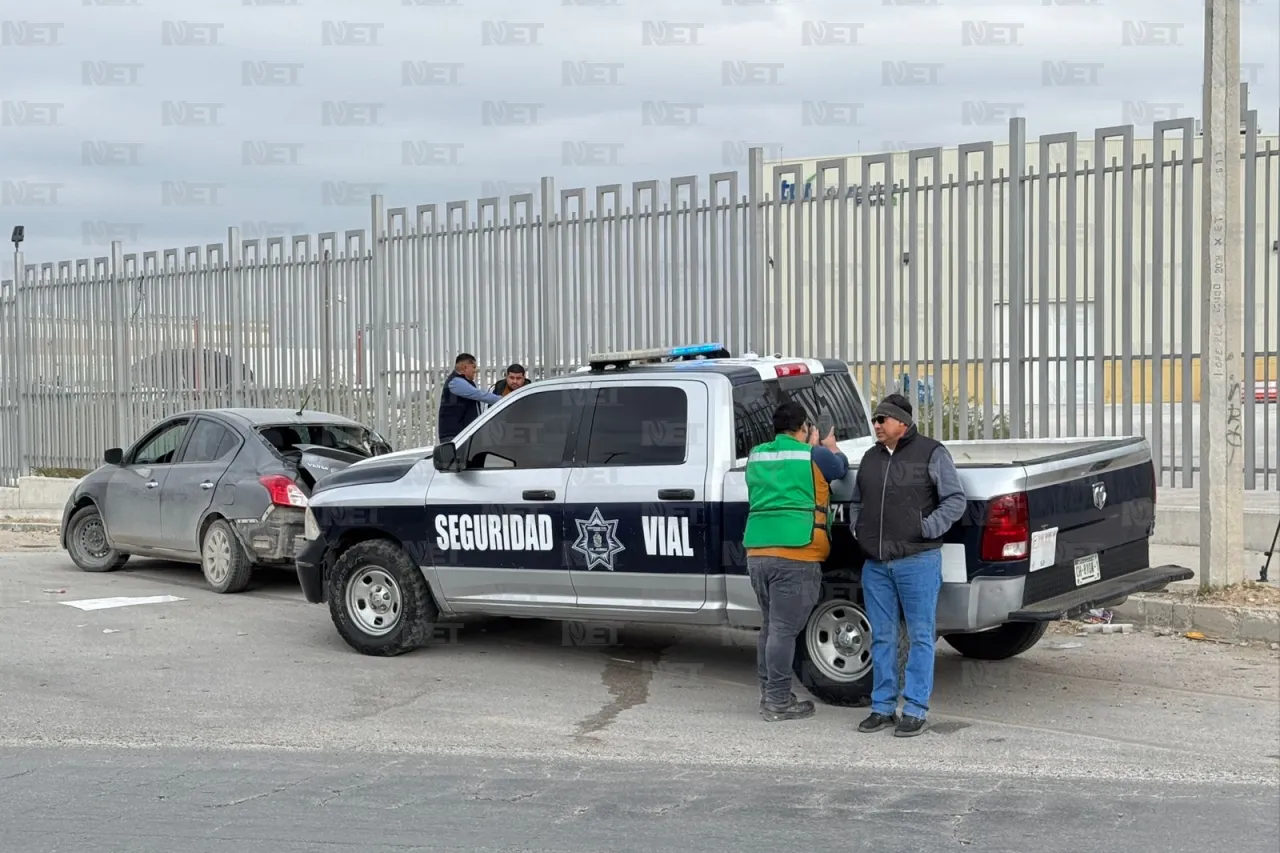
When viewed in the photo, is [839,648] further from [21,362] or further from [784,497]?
[21,362]

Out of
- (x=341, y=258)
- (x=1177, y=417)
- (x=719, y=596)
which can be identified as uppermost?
(x=341, y=258)

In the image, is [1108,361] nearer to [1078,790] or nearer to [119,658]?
[1078,790]

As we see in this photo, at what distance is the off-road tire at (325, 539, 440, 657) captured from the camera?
949 cm

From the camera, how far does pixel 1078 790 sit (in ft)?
20.8

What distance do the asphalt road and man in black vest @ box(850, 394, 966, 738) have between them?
295mm

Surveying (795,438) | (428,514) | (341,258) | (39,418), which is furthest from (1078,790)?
(39,418)

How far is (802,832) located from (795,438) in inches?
100

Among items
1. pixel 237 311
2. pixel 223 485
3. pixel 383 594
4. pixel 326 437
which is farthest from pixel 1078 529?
pixel 237 311

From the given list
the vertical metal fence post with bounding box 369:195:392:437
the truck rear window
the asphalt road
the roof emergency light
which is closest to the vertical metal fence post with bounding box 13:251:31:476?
the vertical metal fence post with bounding box 369:195:392:437

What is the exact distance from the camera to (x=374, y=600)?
9.74 metres

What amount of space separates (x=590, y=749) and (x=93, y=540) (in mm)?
8603

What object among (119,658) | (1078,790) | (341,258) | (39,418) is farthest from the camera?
(39,418)

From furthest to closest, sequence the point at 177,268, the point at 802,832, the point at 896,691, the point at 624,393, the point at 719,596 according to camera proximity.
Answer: the point at 177,268, the point at 624,393, the point at 719,596, the point at 896,691, the point at 802,832

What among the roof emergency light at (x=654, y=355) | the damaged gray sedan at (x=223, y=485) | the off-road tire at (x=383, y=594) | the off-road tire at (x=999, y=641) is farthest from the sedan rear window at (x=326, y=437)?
the off-road tire at (x=999, y=641)
